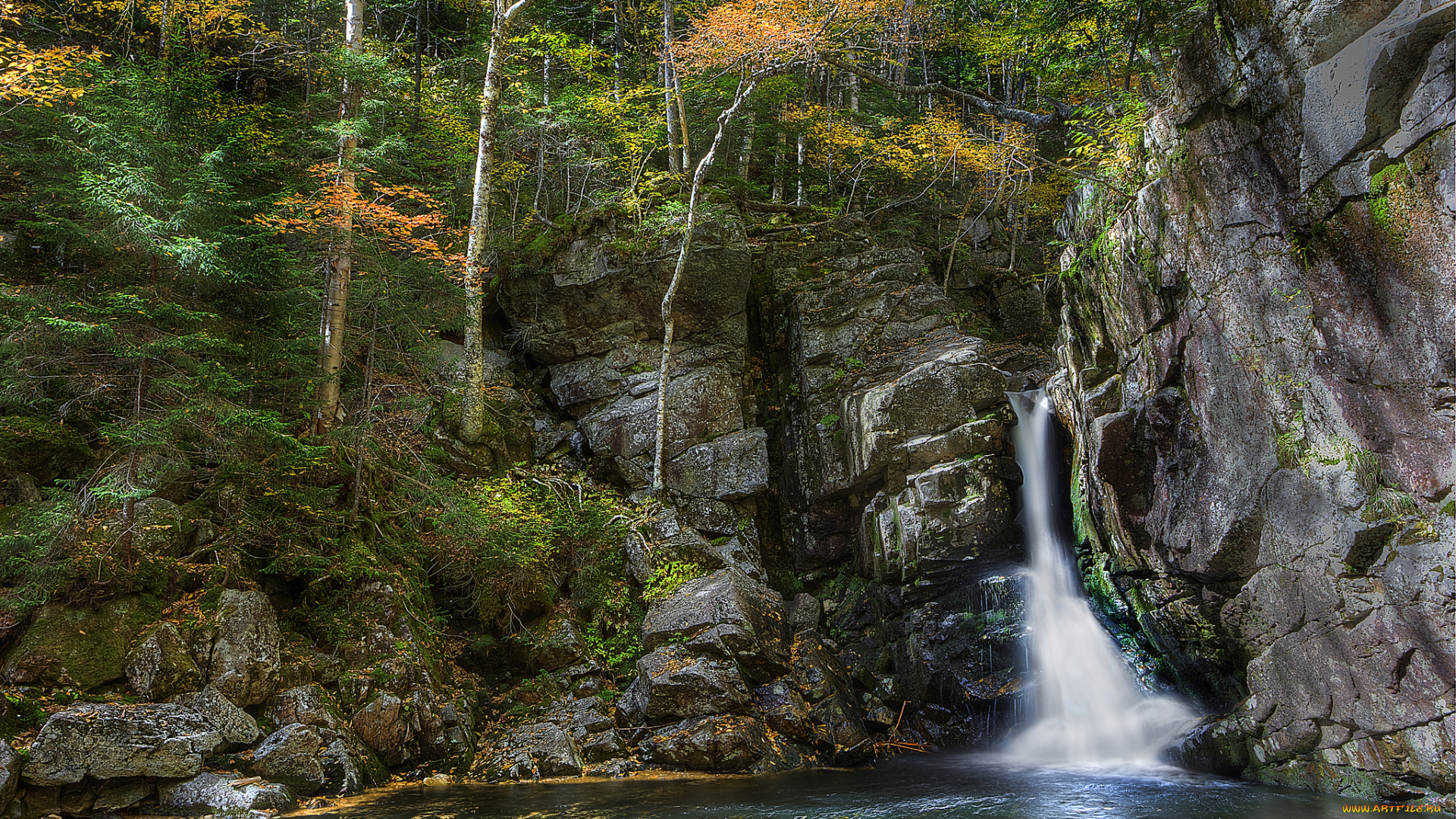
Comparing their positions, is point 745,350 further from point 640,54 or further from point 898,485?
point 640,54

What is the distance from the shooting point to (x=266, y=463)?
882 cm

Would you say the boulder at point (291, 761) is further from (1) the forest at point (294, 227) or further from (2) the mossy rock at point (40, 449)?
(2) the mossy rock at point (40, 449)

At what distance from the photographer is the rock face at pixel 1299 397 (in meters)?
6.95

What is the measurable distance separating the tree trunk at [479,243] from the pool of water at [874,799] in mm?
7027

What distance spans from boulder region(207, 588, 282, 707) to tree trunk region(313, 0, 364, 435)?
8.95 feet

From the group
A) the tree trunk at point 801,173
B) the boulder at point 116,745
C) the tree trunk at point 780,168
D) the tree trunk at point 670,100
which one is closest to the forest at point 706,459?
the boulder at point 116,745

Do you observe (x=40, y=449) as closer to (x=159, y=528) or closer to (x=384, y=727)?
(x=159, y=528)

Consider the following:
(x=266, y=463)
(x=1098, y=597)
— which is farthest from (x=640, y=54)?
(x=1098, y=597)

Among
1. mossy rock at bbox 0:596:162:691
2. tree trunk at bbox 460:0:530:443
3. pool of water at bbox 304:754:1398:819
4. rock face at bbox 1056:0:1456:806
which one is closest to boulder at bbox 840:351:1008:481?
rock face at bbox 1056:0:1456:806

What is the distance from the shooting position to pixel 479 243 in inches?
520

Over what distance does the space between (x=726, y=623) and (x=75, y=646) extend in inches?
288

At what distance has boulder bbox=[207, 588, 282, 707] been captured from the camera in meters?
7.50

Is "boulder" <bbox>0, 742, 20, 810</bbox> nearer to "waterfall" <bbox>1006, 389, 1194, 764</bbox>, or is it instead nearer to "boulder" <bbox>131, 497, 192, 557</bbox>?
"boulder" <bbox>131, 497, 192, 557</bbox>

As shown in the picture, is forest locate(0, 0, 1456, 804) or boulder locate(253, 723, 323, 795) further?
forest locate(0, 0, 1456, 804)
